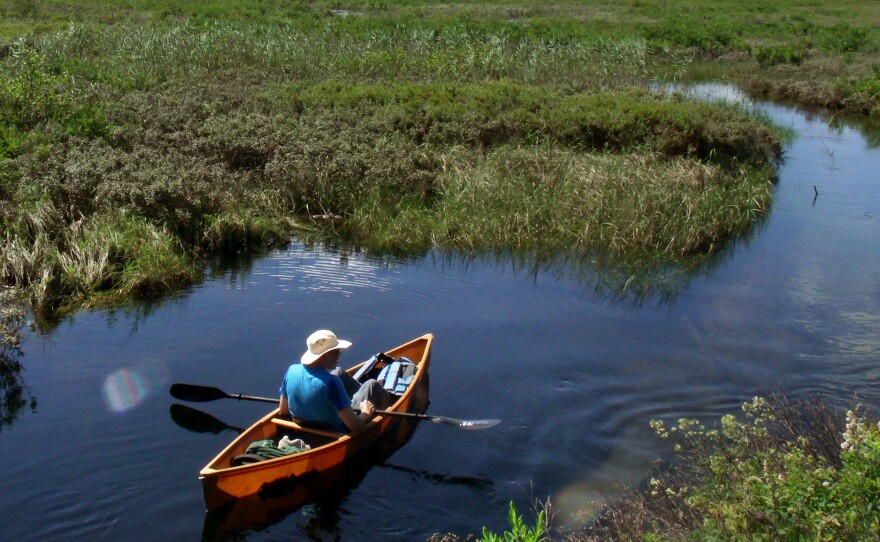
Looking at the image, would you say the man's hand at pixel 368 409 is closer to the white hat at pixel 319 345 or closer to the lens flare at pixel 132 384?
the white hat at pixel 319 345

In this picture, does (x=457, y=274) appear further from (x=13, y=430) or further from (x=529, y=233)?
(x=13, y=430)

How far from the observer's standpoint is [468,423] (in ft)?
28.5

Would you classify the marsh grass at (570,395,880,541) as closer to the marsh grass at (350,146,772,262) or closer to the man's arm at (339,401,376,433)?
the man's arm at (339,401,376,433)

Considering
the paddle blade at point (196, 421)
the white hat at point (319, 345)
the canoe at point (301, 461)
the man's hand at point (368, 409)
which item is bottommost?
the paddle blade at point (196, 421)

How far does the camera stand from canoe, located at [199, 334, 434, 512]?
286 inches

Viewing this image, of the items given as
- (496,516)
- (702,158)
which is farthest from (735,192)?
(496,516)

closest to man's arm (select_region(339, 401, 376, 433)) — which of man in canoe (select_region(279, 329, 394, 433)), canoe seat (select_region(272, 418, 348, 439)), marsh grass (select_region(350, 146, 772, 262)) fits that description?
man in canoe (select_region(279, 329, 394, 433))

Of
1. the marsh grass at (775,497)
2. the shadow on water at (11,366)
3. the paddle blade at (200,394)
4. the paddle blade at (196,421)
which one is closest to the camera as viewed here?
the marsh grass at (775,497)

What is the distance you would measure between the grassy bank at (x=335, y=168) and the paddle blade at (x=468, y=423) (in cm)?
565

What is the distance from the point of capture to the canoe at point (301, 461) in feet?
23.9

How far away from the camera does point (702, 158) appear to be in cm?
1806

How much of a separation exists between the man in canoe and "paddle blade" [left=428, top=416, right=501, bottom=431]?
0.73m

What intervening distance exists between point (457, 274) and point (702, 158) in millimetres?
7073

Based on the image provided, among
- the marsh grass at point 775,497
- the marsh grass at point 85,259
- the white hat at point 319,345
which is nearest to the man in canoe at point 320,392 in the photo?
the white hat at point 319,345
